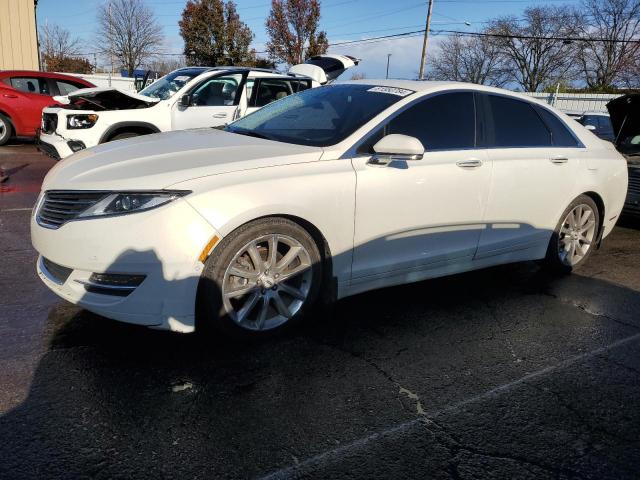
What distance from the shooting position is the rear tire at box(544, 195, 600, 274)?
15.2 ft

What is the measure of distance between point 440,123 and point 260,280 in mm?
1826

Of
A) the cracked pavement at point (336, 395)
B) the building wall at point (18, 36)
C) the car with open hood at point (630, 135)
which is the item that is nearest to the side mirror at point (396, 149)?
the cracked pavement at point (336, 395)

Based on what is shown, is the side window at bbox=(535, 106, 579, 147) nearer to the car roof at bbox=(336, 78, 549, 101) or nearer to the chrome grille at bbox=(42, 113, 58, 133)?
the car roof at bbox=(336, 78, 549, 101)

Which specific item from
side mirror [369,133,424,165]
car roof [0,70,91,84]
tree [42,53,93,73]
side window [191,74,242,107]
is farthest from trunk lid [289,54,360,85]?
tree [42,53,93,73]

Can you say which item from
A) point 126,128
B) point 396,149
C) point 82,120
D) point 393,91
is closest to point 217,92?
point 126,128

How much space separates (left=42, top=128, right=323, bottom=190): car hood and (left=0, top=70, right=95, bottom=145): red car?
30.5ft

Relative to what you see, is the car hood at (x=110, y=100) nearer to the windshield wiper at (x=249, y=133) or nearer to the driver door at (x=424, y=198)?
the windshield wiper at (x=249, y=133)

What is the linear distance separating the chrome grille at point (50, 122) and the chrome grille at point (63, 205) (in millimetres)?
5404

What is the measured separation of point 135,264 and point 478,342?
2167 mm

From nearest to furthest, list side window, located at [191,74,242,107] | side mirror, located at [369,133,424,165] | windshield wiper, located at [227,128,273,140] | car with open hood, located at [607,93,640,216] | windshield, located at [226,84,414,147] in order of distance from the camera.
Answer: side mirror, located at [369,133,424,165] < windshield, located at [226,84,414,147] < windshield wiper, located at [227,128,273,140] < car with open hood, located at [607,93,640,216] < side window, located at [191,74,242,107]

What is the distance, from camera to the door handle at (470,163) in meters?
3.74

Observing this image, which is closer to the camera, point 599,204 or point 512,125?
point 512,125

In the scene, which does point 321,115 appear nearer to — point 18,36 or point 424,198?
point 424,198

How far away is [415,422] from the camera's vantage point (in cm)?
243
